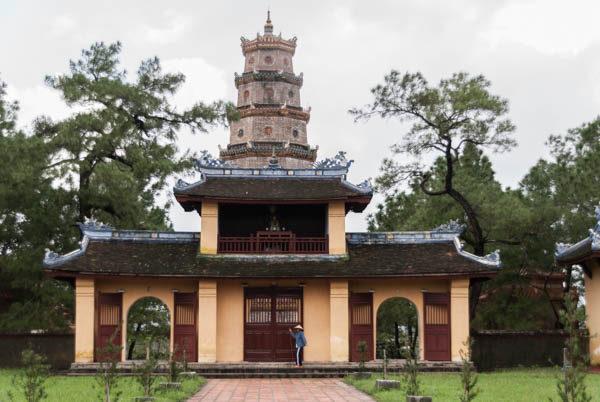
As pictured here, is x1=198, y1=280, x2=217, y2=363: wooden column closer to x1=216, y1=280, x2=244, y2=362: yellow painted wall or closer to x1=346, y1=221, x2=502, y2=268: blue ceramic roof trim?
x1=216, y1=280, x2=244, y2=362: yellow painted wall

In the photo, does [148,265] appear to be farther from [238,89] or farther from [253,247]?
[238,89]

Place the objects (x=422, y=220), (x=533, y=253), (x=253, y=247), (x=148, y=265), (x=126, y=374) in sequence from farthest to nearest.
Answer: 1. (x=422, y=220)
2. (x=533, y=253)
3. (x=253, y=247)
4. (x=148, y=265)
5. (x=126, y=374)

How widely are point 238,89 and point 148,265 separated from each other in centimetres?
2822

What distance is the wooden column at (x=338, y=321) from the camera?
2322 cm

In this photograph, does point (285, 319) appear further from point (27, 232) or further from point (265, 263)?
point (27, 232)

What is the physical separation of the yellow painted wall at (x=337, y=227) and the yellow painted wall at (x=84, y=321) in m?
7.12

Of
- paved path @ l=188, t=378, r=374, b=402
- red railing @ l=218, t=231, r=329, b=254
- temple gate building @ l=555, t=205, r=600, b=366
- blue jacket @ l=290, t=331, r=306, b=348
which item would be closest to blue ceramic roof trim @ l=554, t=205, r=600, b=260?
temple gate building @ l=555, t=205, r=600, b=366

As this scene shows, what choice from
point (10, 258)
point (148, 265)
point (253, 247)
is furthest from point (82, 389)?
point (10, 258)

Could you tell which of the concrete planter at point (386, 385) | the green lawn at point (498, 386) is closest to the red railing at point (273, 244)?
the green lawn at point (498, 386)

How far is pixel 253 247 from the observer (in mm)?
24969

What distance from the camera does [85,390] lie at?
17.1 m

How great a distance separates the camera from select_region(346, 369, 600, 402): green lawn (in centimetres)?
1530

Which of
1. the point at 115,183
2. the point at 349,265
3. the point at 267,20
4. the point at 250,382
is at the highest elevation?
the point at 267,20

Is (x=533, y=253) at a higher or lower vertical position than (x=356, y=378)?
higher
